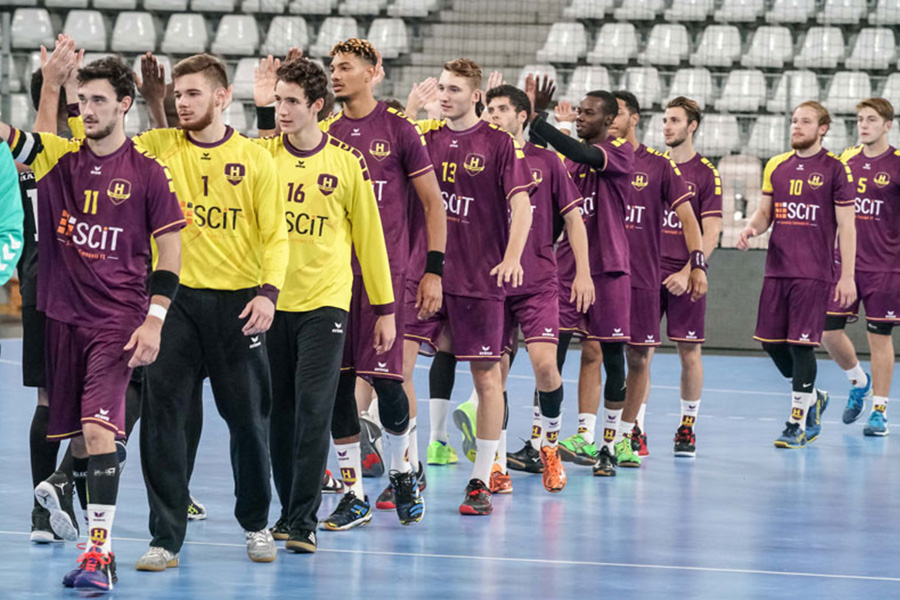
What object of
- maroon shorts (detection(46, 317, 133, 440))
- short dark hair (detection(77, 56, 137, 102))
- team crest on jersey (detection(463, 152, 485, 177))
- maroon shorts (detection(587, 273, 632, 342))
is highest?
short dark hair (detection(77, 56, 137, 102))

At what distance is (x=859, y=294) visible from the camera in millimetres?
10766

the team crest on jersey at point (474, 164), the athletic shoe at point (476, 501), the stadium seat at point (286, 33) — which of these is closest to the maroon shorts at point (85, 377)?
the athletic shoe at point (476, 501)

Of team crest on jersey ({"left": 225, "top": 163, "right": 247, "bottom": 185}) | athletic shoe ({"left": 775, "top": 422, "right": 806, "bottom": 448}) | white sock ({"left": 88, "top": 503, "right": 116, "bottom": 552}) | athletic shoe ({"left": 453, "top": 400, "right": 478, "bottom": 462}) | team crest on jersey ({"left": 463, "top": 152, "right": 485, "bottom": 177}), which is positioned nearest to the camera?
white sock ({"left": 88, "top": 503, "right": 116, "bottom": 552})

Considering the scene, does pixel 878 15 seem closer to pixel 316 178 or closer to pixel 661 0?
pixel 661 0

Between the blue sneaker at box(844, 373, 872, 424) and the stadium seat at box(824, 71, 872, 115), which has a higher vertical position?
the stadium seat at box(824, 71, 872, 115)

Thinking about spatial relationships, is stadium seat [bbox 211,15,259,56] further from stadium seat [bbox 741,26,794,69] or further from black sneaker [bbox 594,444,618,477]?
black sneaker [bbox 594,444,618,477]

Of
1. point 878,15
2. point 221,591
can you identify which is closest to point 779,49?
point 878,15

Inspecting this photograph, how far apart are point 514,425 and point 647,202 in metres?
2.09

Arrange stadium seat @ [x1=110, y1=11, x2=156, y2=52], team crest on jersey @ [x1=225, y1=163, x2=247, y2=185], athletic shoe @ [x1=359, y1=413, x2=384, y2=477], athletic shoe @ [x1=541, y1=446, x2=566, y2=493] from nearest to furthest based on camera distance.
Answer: team crest on jersey @ [x1=225, y1=163, x2=247, y2=185] → athletic shoe @ [x1=541, y1=446, x2=566, y2=493] → athletic shoe @ [x1=359, y1=413, x2=384, y2=477] → stadium seat @ [x1=110, y1=11, x2=156, y2=52]

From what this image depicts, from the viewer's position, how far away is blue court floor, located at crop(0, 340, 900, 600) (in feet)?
17.5

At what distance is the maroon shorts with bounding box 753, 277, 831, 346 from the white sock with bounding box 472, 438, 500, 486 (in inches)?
130

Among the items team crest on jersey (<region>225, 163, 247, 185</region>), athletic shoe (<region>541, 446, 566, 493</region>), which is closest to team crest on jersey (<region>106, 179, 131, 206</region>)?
team crest on jersey (<region>225, 163, 247, 185</region>)

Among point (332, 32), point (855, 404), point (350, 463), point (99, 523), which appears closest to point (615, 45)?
point (332, 32)

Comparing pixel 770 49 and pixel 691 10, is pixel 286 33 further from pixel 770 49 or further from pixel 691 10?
pixel 770 49
